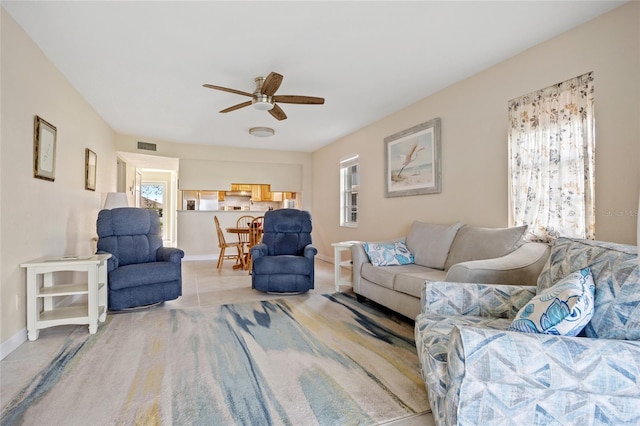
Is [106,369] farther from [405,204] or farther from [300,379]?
[405,204]

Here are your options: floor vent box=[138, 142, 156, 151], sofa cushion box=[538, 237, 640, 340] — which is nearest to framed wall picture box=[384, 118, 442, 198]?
sofa cushion box=[538, 237, 640, 340]

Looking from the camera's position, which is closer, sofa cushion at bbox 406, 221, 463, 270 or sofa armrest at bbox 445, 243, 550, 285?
sofa armrest at bbox 445, 243, 550, 285

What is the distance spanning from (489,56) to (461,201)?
1.42 m

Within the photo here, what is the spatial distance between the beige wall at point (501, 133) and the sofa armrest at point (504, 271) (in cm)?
51

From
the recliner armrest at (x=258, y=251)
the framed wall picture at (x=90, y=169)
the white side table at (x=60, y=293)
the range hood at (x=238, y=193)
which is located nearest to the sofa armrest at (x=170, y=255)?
the white side table at (x=60, y=293)

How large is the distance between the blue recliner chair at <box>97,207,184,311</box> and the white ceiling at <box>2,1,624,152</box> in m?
1.51

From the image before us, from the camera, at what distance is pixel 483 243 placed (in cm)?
281

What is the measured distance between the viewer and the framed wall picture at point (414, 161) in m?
3.80

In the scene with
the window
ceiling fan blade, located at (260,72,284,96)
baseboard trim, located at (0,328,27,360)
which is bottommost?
baseboard trim, located at (0,328,27,360)

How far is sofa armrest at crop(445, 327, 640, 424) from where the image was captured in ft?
3.58

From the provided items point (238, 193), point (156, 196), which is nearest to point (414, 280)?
point (238, 193)

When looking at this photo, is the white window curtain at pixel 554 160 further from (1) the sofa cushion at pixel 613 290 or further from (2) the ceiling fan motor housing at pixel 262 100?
(2) the ceiling fan motor housing at pixel 262 100

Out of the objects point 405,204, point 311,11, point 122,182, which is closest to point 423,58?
point 311,11

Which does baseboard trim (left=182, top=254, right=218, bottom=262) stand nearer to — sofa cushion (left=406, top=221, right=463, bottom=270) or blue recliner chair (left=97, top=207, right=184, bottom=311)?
blue recliner chair (left=97, top=207, right=184, bottom=311)
